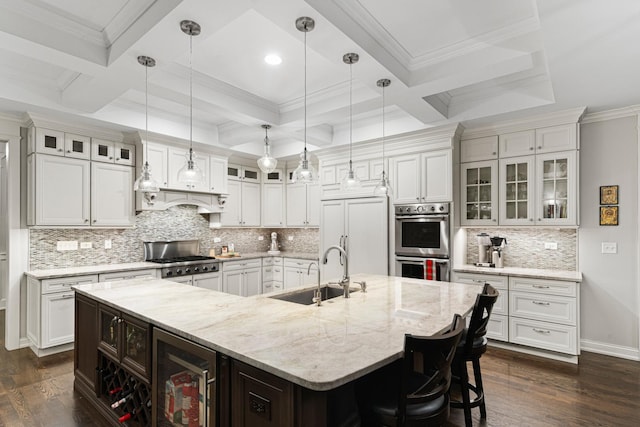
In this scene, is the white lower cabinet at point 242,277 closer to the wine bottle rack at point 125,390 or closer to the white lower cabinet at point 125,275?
the white lower cabinet at point 125,275

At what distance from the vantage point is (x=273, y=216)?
665cm

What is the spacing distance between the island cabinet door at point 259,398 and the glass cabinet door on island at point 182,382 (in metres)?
0.13

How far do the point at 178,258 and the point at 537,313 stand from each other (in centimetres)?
485

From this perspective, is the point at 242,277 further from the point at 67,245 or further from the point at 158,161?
the point at 67,245

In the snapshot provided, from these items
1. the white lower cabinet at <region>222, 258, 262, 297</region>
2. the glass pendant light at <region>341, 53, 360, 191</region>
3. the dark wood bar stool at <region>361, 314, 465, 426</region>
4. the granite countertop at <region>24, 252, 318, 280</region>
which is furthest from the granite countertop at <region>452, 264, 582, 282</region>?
the granite countertop at <region>24, 252, 318, 280</region>

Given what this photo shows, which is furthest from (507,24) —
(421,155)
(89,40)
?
(89,40)

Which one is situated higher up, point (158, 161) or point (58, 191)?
point (158, 161)

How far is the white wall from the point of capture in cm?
384

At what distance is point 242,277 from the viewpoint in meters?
5.89

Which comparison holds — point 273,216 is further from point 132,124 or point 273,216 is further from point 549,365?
point 549,365

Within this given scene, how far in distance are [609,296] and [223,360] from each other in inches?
172

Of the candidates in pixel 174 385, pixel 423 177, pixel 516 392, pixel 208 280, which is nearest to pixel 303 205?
pixel 208 280

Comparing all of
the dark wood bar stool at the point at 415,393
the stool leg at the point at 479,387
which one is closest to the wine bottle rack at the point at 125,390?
the dark wood bar stool at the point at 415,393

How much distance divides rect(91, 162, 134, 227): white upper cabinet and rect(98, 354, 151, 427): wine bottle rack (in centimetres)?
235
